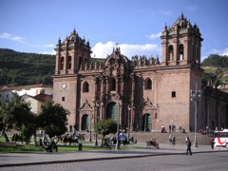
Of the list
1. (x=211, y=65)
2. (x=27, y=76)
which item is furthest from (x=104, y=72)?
(x=211, y=65)

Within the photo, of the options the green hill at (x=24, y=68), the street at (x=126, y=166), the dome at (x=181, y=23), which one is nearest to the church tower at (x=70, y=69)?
the dome at (x=181, y=23)

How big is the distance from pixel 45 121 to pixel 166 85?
2339 cm

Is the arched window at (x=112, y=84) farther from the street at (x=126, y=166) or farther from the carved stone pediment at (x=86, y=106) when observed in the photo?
the street at (x=126, y=166)

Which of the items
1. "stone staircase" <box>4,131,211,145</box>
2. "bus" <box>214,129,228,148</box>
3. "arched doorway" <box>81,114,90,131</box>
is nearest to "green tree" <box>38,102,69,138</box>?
"stone staircase" <box>4,131,211,145</box>

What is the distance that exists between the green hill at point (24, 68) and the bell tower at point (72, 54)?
2669 inches

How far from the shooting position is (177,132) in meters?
46.1

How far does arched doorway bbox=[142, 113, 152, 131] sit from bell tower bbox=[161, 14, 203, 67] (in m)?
7.97

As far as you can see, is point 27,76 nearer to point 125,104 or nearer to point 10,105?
point 125,104

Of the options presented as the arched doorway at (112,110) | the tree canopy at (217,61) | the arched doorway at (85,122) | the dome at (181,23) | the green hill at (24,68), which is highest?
the tree canopy at (217,61)

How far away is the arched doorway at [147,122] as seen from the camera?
172 feet

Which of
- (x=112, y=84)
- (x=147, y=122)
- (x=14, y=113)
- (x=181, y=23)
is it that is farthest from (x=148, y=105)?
(x=14, y=113)

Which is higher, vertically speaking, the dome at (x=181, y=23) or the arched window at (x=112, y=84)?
the dome at (x=181, y=23)

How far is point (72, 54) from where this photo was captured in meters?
60.3

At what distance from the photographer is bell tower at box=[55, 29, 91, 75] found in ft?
197
